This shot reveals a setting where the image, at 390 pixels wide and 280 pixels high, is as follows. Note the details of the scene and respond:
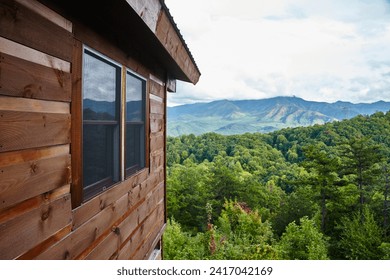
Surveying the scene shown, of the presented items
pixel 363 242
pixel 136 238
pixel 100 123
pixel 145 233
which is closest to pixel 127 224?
pixel 136 238

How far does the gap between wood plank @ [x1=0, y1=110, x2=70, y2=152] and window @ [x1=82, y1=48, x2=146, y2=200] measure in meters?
0.41

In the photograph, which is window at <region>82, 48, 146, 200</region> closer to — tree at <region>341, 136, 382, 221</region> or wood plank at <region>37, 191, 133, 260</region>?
wood plank at <region>37, 191, 133, 260</region>

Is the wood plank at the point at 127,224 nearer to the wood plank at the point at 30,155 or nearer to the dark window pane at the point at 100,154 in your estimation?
the dark window pane at the point at 100,154

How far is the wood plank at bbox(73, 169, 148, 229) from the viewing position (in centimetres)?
236

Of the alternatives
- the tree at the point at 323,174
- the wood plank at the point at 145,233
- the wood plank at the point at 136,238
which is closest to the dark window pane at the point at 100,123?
the wood plank at the point at 136,238

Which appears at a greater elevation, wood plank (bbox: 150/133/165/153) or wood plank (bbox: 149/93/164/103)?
wood plank (bbox: 149/93/164/103)

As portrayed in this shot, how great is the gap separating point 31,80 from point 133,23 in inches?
48.4

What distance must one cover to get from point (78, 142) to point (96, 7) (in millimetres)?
961

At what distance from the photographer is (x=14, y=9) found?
64.8 inches

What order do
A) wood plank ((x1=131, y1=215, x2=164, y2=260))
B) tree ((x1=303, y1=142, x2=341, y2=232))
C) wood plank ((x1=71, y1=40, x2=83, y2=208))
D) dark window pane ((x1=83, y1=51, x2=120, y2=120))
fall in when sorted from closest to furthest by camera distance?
wood plank ((x1=71, y1=40, x2=83, y2=208))
dark window pane ((x1=83, y1=51, x2=120, y2=120))
wood plank ((x1=131, y1=215, x2=164, y2=260))
tree ((x1=303, y1=142, x2=341, y2=232))

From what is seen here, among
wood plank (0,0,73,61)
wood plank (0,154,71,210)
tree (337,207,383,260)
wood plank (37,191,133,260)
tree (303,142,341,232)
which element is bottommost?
tree (337,207,383,260)

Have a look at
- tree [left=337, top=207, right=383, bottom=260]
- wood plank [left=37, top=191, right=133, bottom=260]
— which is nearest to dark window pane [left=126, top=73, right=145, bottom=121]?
wood plank [left=37, top=191, right=133, bottom=260]

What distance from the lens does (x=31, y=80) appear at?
1768 millimetres

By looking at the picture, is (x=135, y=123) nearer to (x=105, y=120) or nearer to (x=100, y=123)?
(x=105, y=120)
